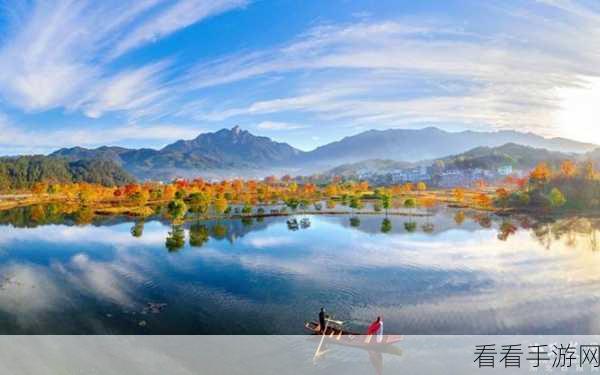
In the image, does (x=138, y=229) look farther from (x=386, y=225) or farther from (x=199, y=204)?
(x=386, y=225)

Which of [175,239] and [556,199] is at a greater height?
[556,199]

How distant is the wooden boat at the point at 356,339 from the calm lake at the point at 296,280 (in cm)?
83

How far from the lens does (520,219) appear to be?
92.0 ft

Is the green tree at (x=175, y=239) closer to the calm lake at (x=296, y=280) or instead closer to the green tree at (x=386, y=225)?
the calm lake at (x=296, y=280)

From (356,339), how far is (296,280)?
5.41 meters

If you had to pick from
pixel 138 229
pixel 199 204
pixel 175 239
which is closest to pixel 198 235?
pixel 175 239

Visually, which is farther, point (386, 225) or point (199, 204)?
point (199, 204)

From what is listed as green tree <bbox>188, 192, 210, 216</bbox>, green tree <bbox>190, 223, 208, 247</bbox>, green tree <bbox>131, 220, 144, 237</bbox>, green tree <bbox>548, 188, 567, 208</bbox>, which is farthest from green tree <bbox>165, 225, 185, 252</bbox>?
green tree <bbox>548, 188, 567, 208</bbox>

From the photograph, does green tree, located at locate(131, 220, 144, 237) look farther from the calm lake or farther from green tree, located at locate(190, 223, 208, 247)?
green tree, located at locate(190, 223, 208, 247)

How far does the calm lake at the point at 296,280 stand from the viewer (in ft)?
31.3

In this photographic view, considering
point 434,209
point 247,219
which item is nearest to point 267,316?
point 247,219

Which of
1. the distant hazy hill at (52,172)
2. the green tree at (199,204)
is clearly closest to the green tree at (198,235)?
the green tree at (199,204)

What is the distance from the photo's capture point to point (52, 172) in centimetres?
7231

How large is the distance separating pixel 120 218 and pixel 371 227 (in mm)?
18761
